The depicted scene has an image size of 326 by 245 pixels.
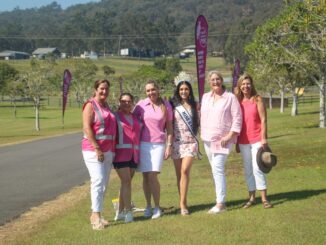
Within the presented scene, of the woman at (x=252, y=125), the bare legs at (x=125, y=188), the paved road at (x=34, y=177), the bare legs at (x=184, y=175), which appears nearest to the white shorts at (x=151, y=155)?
the bare legs at (x=125, y=188)

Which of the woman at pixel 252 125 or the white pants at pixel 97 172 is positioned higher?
the woman at pixel 252 125

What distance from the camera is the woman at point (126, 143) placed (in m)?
7.77

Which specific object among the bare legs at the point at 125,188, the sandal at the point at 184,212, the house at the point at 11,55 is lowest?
the sandal at the point at 184,212

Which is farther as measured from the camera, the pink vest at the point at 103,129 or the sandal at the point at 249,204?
the sandal at the point at 249,204

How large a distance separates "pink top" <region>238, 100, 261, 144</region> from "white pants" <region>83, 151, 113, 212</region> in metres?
2.01

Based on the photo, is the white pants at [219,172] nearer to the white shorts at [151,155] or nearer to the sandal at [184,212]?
the sandal at [184,212]

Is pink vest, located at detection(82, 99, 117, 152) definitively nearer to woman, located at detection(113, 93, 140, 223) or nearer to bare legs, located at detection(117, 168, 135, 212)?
woman, located at detection(113, 93, 140, 223)

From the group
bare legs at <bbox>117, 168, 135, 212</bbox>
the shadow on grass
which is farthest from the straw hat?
bare legs at <bbox>117, 168, 135, 212</bbox>

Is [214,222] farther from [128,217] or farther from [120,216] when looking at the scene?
[120,216]

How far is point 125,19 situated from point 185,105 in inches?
6804

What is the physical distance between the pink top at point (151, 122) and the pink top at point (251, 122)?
1203 mm

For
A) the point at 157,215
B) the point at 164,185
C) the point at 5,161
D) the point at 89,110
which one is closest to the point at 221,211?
the point at 157,215

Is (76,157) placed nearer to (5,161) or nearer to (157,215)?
(5,161)

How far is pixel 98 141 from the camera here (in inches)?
294
